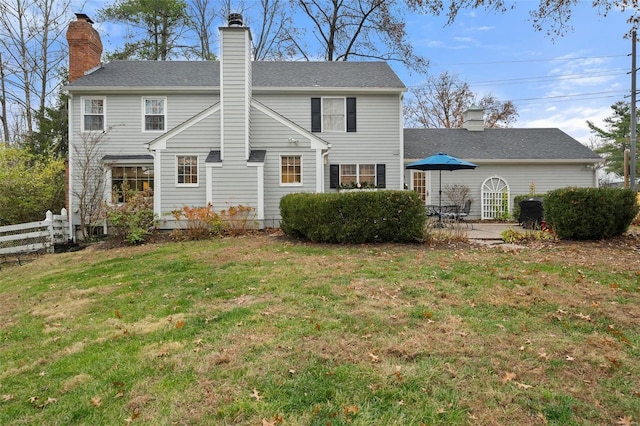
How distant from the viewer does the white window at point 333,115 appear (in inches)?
569

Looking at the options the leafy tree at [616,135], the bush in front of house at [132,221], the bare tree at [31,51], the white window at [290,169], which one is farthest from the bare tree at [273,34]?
the leafy tree at [616,135]

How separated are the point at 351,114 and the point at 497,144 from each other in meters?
7.21

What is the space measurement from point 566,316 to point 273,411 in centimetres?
324

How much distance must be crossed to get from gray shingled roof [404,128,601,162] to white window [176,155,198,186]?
8469 mm

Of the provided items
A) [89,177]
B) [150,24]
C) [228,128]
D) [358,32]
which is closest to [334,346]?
[228,128]

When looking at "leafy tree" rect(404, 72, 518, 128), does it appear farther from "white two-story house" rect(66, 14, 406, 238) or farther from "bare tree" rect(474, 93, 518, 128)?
"white two-story house" rect(66, 14, 406, 238)

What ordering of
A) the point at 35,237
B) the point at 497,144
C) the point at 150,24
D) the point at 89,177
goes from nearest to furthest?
the point at 35,237, the point at 89,177, the point at 497,144, the point at 150,24

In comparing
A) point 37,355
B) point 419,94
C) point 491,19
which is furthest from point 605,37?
point 419,94

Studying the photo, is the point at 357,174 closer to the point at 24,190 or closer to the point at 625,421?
the point at 24,190

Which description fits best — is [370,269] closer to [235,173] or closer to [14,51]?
[235,173]

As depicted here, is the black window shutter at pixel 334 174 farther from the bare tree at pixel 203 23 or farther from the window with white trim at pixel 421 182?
the bare tree at pixel 203 23

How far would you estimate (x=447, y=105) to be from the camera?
95.2 ft

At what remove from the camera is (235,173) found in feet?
39.1

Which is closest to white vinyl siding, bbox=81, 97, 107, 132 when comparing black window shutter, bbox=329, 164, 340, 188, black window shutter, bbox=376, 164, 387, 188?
black window shutter, bbox=329, 164, 340, 188
